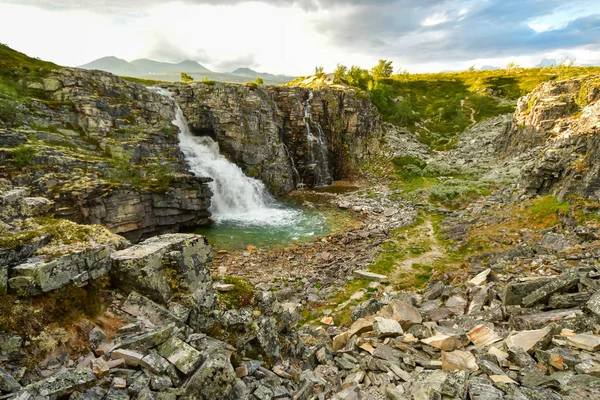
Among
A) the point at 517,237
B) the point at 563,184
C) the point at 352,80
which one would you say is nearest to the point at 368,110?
the point at 352,80

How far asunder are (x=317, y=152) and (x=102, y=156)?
36.0m

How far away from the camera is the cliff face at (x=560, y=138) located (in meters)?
23.8

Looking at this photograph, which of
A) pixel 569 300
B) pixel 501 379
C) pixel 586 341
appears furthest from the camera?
pixel 569 300

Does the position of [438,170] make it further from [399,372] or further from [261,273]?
[399,372]

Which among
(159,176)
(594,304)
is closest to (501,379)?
(594,304)

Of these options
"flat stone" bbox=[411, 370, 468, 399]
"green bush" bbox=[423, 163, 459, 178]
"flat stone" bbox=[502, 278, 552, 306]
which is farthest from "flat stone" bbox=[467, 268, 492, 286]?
"green bush" bbox=[423, 163, 459, 178]

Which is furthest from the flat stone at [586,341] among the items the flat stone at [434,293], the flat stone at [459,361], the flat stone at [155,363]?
the flat stone at [155,363]

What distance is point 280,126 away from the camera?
54.8 m

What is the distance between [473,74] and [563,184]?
393 feet

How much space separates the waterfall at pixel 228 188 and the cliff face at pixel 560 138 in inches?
1023

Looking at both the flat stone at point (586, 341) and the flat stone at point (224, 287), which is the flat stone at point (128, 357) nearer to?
the flat stone at point (224, 287)

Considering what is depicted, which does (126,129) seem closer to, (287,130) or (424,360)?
(287,130)

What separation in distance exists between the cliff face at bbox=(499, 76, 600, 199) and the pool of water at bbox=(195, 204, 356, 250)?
19131 mm

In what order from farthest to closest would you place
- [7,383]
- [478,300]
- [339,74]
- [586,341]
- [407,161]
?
1. [339,74]
2. [407,161]
3. [478,300]
4. [586,341]
5. [7,383]
